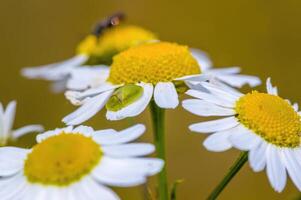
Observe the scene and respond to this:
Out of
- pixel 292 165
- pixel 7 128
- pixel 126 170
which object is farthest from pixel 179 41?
pixel 126 170

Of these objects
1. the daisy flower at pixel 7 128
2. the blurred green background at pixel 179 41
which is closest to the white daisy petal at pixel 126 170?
the daisy flower at pixel 7 128

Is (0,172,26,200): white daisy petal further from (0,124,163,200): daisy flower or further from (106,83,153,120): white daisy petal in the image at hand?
(106,83,153,120): white daisy petal

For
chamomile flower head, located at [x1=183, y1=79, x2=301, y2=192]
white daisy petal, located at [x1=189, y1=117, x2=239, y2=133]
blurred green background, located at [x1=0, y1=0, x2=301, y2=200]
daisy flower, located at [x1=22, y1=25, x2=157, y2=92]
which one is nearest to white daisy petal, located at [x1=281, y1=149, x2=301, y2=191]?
chamomile flower head, located at [x1=183, y1=79, x2=301, y2=192]

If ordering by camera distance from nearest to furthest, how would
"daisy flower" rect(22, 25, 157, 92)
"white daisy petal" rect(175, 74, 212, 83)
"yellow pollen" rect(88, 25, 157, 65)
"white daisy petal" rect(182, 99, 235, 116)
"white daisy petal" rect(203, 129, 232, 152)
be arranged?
"white daisy petal" rect(203, 129, 232, 152) < "white daisy petal" rect(182, 99, 235, 116) < "white daisy petal" rect(175, 74, 212, 83) < "daisy flower" rect(22, 25, 157, 92) < "yellow pollen" rect(88, 25, 157, 65)

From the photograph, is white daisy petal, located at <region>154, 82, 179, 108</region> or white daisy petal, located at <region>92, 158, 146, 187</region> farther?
white daisy petal, located at <region>154, 82, 179, 108</region>

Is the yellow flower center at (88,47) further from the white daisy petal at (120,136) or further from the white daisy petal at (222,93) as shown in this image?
the white daisy petal at (120,136)

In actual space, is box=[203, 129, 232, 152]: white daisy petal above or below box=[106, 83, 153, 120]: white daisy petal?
above

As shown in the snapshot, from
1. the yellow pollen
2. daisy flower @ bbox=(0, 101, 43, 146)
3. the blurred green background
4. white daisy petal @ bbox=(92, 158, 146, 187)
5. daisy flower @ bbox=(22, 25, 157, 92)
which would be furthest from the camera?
the blurred green background

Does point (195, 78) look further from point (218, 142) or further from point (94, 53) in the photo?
point (94, 53)
